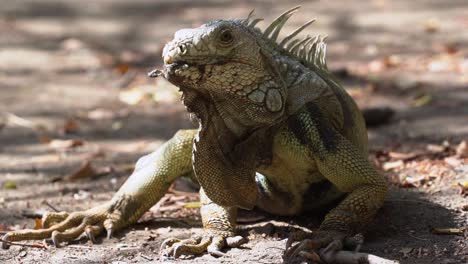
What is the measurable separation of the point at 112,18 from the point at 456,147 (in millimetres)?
8218

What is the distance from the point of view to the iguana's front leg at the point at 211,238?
500 centimetres

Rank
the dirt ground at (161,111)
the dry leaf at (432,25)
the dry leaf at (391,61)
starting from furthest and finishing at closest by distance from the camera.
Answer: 1. the dry leaf at (432,25)
2. the dry leaf at (391,61)
3. the dirt ground at (161,111)

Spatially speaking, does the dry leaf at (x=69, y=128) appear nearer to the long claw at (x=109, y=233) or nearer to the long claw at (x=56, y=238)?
the long claw at (x=109, y=233)

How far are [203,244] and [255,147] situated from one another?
669mm

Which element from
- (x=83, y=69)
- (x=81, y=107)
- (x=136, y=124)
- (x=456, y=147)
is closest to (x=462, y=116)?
(x=456, y=147)

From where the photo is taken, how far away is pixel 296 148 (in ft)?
16.4

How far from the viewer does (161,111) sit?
33.0 feet

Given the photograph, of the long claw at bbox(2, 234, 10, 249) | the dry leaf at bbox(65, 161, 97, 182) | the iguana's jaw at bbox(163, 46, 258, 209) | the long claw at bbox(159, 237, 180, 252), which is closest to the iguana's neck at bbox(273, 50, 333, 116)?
the iguana's jaw at bbox(163, 46, 258, 209)

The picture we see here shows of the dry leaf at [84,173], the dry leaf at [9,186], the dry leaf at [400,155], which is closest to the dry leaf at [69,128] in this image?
the dry leaf at [84,173]

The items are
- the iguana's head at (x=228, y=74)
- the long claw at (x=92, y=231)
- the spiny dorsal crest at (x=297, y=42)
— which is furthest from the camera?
the long claw at (x=92, y=231)

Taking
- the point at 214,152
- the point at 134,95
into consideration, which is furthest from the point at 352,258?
the point at 134,95

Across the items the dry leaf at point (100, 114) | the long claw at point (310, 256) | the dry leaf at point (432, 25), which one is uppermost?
the dry leaf at point (432, 25)

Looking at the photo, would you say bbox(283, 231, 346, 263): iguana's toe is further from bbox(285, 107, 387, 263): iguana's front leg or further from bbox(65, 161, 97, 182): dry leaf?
bbox(65, 161, 97, 182): dry leaf

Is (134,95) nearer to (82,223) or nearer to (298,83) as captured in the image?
(82,223)
